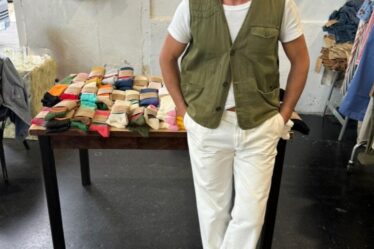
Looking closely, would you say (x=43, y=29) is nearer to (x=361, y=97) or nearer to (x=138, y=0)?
(x=138, y=0)

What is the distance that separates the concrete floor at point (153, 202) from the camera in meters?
2.17

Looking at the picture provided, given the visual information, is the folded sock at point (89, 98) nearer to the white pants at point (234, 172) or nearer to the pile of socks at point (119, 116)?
the pile of socks at point (119, 116)

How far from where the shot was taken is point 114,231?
221 cm

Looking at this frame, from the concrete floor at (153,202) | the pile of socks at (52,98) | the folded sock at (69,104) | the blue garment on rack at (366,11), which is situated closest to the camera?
the folded sock at (69,104)

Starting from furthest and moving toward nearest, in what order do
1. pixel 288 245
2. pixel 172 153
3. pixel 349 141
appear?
pixel 349 141, pixel 172 153, pixel 288 245

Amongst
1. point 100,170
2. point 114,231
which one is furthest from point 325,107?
point 114,231

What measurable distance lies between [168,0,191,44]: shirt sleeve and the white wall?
225 centimetres

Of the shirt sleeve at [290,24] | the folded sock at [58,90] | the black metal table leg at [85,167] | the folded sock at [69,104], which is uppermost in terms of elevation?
the shirt sleeve at [290,24]

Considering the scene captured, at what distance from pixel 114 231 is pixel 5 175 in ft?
3.09

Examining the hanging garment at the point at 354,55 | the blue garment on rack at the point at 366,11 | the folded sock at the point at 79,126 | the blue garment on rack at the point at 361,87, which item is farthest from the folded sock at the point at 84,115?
the blue garment on rack at the point at 366,11

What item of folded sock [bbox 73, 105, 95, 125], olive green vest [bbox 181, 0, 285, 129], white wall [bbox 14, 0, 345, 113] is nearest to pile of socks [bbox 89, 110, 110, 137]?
folded sock [bbox 73, 105, 95, 125]

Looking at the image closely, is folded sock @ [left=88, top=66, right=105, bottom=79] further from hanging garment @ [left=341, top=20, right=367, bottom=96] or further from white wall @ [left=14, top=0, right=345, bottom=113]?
hanging garment @ [left=341, top=20, right=367, bottom=96]

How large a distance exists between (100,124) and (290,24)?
0.89 m

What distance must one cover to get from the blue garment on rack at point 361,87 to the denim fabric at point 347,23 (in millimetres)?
623
